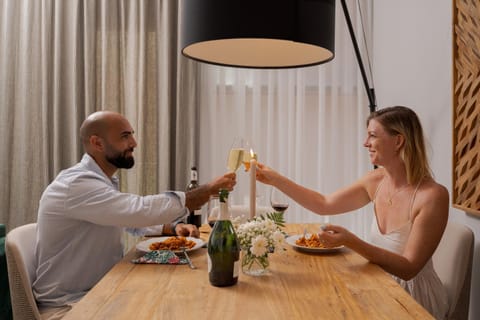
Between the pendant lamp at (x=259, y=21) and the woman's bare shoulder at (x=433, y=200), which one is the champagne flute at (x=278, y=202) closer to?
the woman's bare shoulder at (x=433, y=200)

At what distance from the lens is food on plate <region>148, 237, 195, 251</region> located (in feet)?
5.52

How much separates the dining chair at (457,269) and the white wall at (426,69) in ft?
0.81

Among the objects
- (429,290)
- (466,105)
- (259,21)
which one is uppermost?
(259,21)

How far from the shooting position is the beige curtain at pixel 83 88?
131 inches

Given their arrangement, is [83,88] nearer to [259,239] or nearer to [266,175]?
[266,175]

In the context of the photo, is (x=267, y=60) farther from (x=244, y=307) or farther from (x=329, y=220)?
(x=329, y=220)

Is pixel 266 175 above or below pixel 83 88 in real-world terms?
below

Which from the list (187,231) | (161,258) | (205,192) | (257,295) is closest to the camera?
(257,295)

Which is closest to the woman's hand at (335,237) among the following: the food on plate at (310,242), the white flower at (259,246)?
the food on plate at (310,242)

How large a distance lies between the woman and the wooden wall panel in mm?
201

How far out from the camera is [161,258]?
60.9 inches

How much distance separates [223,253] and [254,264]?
188mm

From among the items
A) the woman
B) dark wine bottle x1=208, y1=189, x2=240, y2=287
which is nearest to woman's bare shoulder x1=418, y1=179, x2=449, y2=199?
the woman

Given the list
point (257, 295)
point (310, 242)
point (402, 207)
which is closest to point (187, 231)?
point (310, 242)
